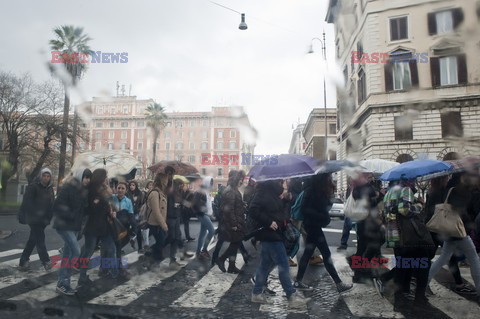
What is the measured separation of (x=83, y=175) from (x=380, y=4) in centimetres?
514

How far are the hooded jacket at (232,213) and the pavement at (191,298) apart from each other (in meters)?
0.62

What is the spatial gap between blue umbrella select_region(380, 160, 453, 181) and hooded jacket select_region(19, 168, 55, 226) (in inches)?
206

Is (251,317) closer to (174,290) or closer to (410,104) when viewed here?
(174,290)

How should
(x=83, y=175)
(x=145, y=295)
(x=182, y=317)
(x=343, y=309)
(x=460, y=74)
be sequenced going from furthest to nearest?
1. (x=83, y=175)
2. (x=145, y=295)
3. (x=343, y=309)
4. (x=182, y=317)
5. (x=460, y=74)

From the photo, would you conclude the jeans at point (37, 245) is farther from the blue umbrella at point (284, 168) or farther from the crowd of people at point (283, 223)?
the blue umbrella at point (284, 168)

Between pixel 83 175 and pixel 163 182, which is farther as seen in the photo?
pixel 163 182

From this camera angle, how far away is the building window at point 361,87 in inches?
223

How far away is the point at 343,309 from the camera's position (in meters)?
3.93

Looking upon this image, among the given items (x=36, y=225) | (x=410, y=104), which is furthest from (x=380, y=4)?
(x=36, y=225)

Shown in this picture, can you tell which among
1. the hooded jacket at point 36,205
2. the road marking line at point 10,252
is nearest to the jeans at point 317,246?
the hooded jacket at point 36,205

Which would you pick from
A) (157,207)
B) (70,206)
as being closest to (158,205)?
(157,207)

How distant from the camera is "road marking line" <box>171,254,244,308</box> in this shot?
13.5 feet

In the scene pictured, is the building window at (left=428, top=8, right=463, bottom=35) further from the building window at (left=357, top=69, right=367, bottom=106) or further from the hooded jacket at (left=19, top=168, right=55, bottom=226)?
the hooded jacket at (left=19, top=168, right=55, bottom=226)

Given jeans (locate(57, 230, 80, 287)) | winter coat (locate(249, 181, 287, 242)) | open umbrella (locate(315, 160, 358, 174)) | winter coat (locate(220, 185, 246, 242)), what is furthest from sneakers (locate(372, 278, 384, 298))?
jeans (locate(57, 230, 80, 287))
